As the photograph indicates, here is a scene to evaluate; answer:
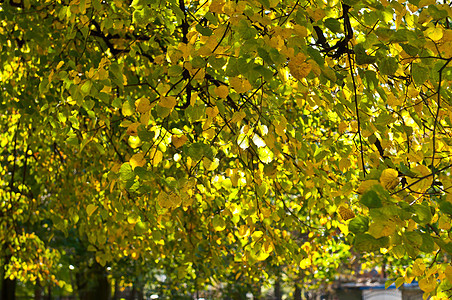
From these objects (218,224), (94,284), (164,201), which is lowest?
(164,201)

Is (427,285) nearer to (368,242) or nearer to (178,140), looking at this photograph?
(368,242)

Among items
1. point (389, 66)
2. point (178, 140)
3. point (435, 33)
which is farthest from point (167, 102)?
point (435, 33)

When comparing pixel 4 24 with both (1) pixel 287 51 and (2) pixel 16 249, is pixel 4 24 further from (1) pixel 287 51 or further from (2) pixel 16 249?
(1) pixel 287 51

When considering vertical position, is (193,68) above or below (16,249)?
below

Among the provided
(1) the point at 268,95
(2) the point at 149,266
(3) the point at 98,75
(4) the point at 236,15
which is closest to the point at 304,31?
(4) the point at 236,15

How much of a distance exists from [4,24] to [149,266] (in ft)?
22.0

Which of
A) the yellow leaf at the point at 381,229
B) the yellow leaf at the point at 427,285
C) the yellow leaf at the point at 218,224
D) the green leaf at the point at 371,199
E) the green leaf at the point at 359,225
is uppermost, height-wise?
the yellow leaf at the point at 218,224

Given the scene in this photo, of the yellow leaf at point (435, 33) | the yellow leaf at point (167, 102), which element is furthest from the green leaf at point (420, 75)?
the yellow leaf at point (167, 102)

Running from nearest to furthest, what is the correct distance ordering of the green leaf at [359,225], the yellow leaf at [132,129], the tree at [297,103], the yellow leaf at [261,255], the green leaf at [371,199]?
the green leaf at [371,199], the green leaf at [359,225], the tree at [297,103], the yellow leaf at [132,129], the yellow leaf at [261,255]

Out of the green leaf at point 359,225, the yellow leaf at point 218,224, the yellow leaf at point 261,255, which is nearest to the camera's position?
the green leaf at point 359,225

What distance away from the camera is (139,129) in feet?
7.66

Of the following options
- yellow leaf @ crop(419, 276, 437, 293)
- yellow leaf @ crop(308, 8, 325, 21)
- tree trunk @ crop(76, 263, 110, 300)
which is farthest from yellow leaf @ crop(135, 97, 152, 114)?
tree trunk @ crop(76, 263, 110, 300)

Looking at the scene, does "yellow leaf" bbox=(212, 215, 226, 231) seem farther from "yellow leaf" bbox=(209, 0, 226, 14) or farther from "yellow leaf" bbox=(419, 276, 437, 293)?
"yellow leaf" bbox=(209, 0, 226, 14)

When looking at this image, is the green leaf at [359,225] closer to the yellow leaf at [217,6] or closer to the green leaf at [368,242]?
the green leaf at [368,242]
